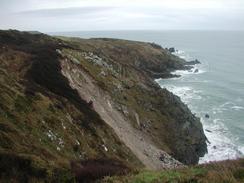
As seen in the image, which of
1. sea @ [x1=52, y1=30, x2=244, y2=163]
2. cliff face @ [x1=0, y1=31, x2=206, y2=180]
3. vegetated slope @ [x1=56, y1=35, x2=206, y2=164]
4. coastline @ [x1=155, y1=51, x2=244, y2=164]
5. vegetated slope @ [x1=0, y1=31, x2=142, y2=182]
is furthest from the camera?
sea @ [x1=52, y1=30, x2=244, y2=163]

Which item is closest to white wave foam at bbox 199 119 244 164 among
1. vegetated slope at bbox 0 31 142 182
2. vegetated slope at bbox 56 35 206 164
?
vegetated slope at bbox 56 35 206 164

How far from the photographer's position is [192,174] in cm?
1468

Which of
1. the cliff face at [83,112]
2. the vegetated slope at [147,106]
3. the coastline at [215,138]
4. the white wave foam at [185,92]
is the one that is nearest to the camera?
the cliff face at [83,112]

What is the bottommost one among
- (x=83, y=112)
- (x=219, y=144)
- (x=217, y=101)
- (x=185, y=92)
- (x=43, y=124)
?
(x=219, y=144)

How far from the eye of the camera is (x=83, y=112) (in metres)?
44.1

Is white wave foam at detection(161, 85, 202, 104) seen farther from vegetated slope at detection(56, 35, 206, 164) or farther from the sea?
vegetated slope at detection(56, 35, 206, 164)

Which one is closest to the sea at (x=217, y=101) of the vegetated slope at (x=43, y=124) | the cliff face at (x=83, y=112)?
the cliff face at (x=83, y=112)

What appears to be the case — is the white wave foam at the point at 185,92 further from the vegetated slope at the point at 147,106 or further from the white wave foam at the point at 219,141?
the vegetated slope at the point at 147,106

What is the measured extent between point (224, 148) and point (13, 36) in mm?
42504

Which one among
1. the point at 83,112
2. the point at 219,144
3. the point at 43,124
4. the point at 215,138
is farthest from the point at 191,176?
the point at 215,138

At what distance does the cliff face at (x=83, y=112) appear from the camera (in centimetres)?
2956

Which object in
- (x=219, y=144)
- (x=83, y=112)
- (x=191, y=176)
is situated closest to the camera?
(x=191, y=176)

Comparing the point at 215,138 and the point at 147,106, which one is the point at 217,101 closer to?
the point at 215,138

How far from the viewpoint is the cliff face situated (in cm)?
2956
